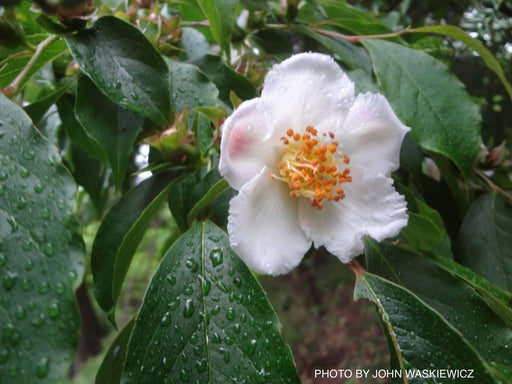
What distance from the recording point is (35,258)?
1.30 ft

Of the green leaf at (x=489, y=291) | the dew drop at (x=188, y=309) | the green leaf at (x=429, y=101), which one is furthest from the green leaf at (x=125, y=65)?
the green leaf at (x=489, y=291)

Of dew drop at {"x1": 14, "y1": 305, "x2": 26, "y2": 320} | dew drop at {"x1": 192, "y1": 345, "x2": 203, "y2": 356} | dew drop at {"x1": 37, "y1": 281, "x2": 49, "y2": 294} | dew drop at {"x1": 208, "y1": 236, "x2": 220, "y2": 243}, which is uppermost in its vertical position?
dew drop at {"x1": 37, "y1": 281, "x2": 49, "y2": 294}

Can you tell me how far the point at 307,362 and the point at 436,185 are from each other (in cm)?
253

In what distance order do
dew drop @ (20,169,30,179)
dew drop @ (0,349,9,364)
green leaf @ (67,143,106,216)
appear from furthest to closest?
1. green leaf @ (67,143,106,216)
2. dew drop @ (20,169,30,179)
3. dew drop @ (0,349,9,364)

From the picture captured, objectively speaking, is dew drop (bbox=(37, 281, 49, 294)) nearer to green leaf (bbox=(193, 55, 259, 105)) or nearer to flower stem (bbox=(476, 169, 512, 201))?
green leaf (bbox=(193, 55, 259, 105))

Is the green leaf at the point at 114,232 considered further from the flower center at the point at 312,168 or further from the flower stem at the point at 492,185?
the flower stem at the point at 492,185

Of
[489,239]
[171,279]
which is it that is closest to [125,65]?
[171,279]

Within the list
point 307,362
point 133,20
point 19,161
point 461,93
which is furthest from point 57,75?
→ point 307,362

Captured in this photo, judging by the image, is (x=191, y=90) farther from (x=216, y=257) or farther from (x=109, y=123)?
(x=216, y=257)

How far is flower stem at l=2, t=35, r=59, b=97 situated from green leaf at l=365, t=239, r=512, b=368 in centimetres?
56

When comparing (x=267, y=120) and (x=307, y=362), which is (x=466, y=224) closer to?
(x=267, y=120)

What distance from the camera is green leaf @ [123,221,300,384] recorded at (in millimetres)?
467

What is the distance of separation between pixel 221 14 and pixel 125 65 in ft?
0.58

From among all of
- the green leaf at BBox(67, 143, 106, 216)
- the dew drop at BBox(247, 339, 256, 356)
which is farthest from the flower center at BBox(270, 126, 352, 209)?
the green leaf at BBox(67, 143, 106, 216)
